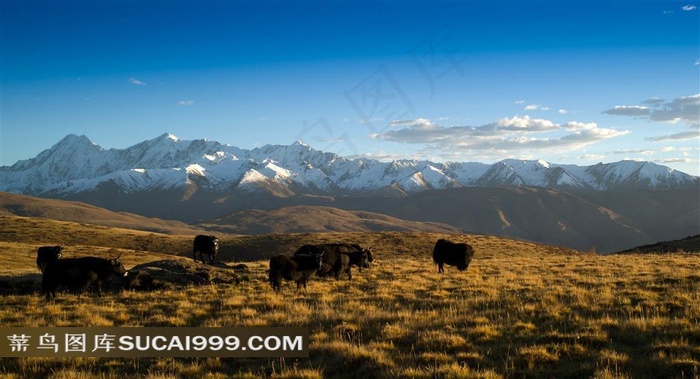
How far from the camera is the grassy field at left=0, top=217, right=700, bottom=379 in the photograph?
884 cm

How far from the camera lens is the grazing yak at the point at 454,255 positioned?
26.1 m

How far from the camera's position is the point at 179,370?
9117mm

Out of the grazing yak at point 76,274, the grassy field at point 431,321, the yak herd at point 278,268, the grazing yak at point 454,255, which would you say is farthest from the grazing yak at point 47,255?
the grazing yak at point 454,255

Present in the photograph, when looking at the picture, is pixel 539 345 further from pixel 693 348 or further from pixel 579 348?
pixel 693 348

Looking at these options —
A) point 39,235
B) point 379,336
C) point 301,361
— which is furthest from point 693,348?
point 39,235

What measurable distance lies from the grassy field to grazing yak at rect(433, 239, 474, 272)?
2.69m

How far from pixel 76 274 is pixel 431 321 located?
13871mm

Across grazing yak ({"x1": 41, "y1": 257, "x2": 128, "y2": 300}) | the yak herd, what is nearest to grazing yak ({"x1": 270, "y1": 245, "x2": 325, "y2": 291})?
the yak herd

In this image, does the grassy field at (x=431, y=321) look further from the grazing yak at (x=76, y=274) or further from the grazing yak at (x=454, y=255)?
the grazing yak at (x=454, y=255)

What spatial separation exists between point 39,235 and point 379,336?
83173 mm

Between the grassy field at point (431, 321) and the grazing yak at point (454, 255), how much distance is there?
269 cm

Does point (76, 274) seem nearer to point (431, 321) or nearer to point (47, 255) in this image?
point (47, 255)

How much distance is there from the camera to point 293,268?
63.3ft

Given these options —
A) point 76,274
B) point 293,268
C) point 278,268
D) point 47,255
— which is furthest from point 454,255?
point 47,255
